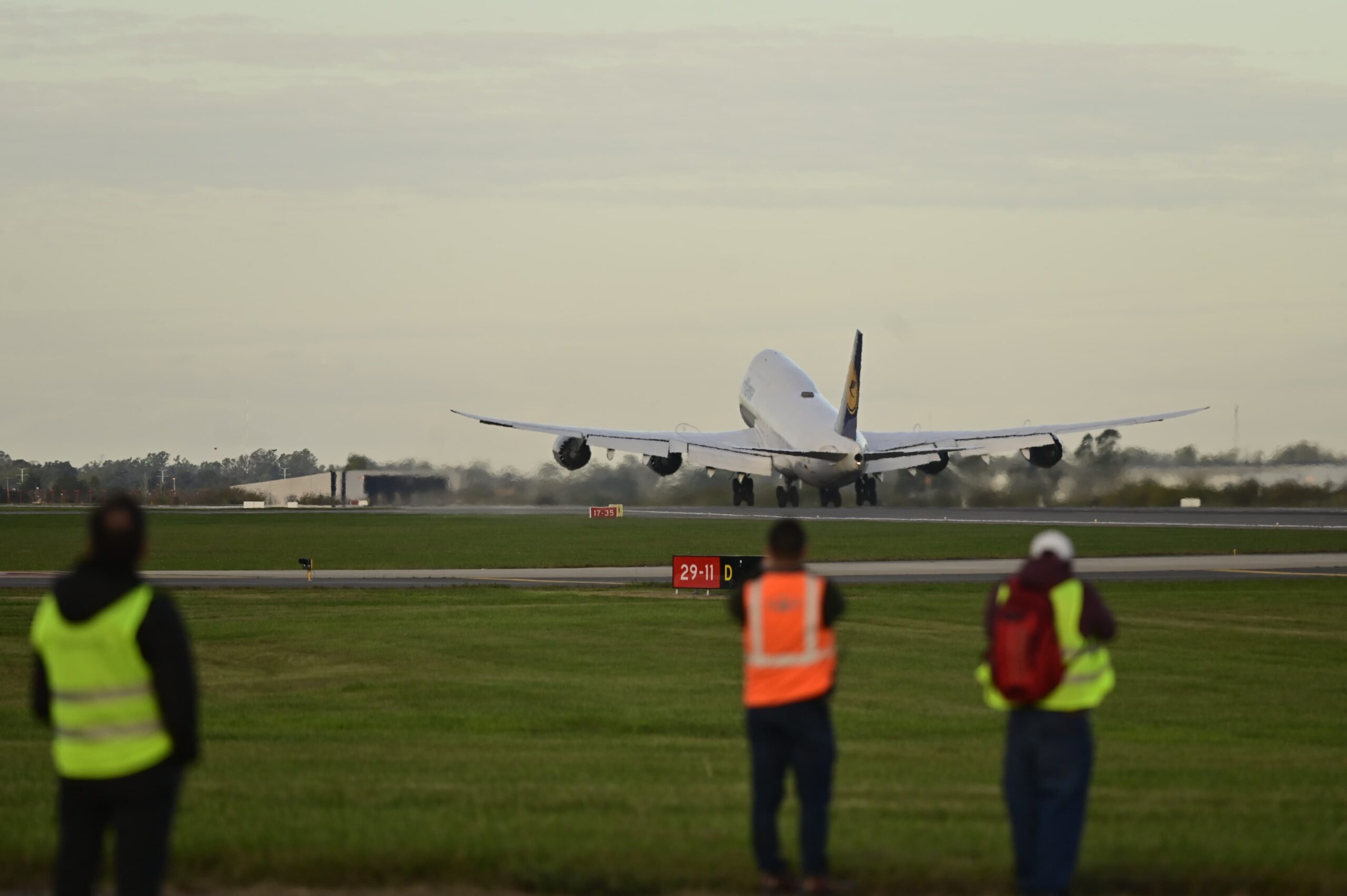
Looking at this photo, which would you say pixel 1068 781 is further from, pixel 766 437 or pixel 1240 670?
pixel 766 437

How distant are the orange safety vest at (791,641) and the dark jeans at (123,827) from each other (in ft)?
10.5

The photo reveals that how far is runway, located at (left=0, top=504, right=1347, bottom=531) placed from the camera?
2721 inches

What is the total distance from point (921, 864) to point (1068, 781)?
1.56m

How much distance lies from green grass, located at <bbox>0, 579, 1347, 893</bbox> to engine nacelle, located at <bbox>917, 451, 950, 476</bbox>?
57530mm

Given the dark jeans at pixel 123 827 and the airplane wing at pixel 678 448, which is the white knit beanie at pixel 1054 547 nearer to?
the dark jeans at pixel 123 827

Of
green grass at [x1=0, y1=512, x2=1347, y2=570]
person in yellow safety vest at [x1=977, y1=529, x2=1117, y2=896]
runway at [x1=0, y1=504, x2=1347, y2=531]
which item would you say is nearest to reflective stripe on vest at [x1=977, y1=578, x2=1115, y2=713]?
person in yellow safety vest at [x1=977, y1=529, x2=1117, y2=896]

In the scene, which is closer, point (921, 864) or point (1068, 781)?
point (1068, 781)

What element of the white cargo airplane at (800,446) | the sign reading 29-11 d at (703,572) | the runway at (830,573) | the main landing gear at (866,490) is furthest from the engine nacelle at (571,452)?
the sign reading 29-11 d at (703,572)

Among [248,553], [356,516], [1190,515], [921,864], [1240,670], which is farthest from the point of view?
[356,516]

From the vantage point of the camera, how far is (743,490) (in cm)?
9194

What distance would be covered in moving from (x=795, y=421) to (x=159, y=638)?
80474 mm

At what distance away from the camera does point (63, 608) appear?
7.60m

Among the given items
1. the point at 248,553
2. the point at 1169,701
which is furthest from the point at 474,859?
the point at 248,553

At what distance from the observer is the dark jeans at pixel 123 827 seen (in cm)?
752
